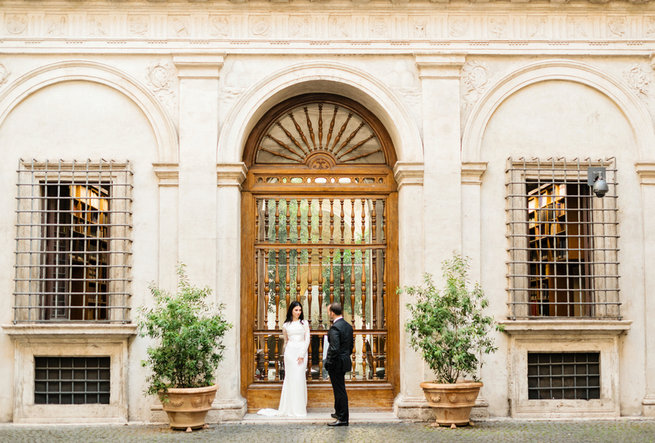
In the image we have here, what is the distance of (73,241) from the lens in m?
10.9

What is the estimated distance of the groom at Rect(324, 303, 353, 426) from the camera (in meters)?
10.0

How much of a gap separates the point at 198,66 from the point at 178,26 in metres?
0.64

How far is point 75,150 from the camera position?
35.2ft

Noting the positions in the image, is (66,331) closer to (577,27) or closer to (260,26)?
(260,26)

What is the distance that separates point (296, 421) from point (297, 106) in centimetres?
454

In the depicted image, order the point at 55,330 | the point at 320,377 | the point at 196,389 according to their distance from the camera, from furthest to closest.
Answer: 1. the point at 320,377
2. the point at 55,330
3. the point at 196,389

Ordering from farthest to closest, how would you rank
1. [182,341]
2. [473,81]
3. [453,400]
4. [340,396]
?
1. [473,81]
2. [340,396]
3. [453,400]
4. [182,341]

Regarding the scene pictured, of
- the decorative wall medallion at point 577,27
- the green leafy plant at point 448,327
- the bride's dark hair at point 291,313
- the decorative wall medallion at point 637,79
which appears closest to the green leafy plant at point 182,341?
the bride's dark hair at point 291,313

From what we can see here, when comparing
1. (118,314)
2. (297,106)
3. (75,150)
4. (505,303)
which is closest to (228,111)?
(297,106)

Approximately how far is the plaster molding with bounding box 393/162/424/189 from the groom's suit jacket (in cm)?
215

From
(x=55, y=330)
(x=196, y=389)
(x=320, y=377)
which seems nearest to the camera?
(x=196, y=389)

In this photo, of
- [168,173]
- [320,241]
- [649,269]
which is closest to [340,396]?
[320,241]

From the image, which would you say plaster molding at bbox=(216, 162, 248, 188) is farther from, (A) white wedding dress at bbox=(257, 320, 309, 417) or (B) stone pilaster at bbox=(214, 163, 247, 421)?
(A) white wedding dress at bbox=(257, 320, 309, 417)

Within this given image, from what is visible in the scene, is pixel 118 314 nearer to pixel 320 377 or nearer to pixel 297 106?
pixel 320 377
